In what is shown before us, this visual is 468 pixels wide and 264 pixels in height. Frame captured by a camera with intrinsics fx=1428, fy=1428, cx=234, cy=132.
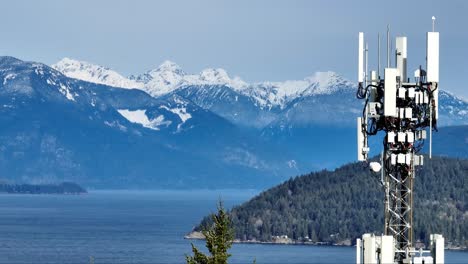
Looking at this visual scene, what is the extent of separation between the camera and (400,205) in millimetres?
32125

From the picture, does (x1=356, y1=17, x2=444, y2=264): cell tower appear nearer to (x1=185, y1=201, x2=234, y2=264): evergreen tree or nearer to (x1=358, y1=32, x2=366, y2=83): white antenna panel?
(x1=358, y1=32, x2=366, y2=83): white antenna panel

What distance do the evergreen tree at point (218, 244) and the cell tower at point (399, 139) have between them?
8513 mm

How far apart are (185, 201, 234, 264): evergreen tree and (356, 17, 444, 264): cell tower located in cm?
851

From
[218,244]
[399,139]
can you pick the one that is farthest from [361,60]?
[218,244]

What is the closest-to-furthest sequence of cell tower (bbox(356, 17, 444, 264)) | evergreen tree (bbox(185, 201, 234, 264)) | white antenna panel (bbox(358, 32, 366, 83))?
1. cell tower (bbox(356, 17, 444, 264))
2. white antenna panel (bbox(358, 32, 366, 83))
3. evergreen tree (bbox(185, 201, 234, 264))

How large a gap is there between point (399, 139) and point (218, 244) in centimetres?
1020

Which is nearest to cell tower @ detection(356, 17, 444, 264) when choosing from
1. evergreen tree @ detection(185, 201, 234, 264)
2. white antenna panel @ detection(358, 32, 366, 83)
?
white antenna panel @ detection(358, 32, 366, 83)

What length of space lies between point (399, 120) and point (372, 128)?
1141 millimetres

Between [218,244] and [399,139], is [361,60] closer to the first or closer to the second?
[399,139]

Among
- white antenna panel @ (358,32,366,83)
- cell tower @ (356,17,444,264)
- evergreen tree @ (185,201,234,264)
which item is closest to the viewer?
cell tower @ (356,17,444,264)

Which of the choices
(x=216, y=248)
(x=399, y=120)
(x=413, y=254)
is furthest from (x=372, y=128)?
(x=216, y=248)

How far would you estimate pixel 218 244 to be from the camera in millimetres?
41125

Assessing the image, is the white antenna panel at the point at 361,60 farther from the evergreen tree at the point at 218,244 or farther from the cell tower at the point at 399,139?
the evergreen tree at the point at 218,244

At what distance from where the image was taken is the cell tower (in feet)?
105
